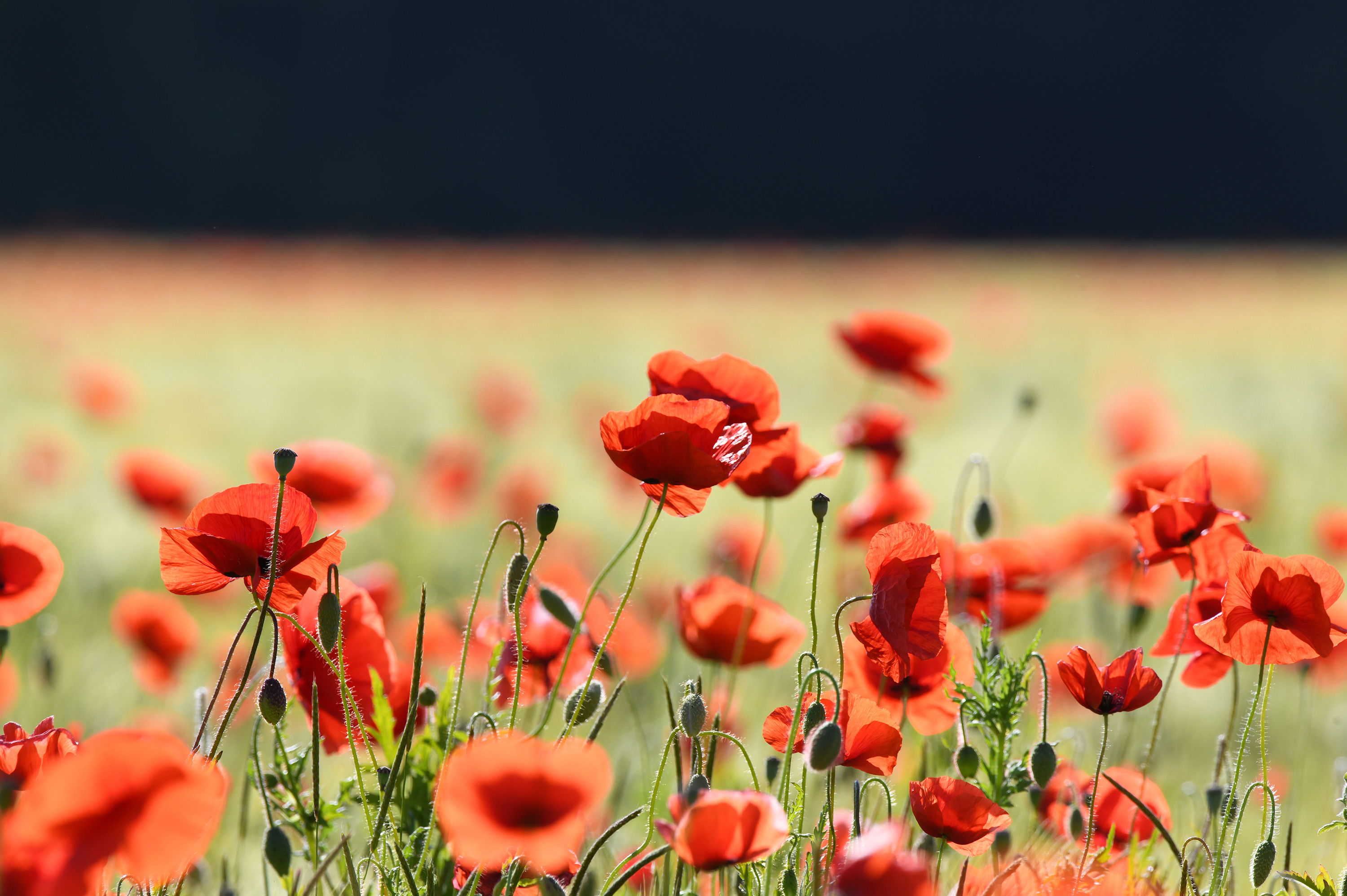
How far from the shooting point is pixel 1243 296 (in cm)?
441

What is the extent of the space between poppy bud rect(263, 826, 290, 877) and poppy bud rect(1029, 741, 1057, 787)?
10.9 inches

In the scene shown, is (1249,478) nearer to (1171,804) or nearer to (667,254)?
(1171,804)

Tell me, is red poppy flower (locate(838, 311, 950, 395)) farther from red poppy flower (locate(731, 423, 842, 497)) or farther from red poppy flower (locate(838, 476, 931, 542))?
red poppy flower (locate(731, 423, 842, 497))

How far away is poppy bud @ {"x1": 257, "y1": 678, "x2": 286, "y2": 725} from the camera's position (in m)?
0.46

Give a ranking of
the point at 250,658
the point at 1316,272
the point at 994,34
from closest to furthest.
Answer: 1. the point at 250,658
2. the point at 1316,272
3. the point at 994,34

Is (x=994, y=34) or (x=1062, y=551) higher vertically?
(x=994, y=34)

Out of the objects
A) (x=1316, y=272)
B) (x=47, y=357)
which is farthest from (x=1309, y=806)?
(x=1316, y=272)

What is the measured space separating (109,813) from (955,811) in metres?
0.29

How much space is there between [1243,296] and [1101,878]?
4.37 metres

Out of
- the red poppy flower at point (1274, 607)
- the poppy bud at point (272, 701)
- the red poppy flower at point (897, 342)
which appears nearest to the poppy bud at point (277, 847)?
the poppy bud at point (272, 701)

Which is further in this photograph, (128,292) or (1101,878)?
(128,292)

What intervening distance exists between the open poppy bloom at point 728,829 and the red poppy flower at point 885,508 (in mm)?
406

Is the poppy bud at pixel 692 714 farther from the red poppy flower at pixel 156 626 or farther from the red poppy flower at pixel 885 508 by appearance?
the red poppy flower at pixel 156 626

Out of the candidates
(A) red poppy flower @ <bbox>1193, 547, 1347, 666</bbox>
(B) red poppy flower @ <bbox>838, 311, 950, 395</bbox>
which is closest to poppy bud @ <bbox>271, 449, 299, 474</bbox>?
(A) red poppy flower @ <bbox>1193, 547, 1347, 666</bbox>
